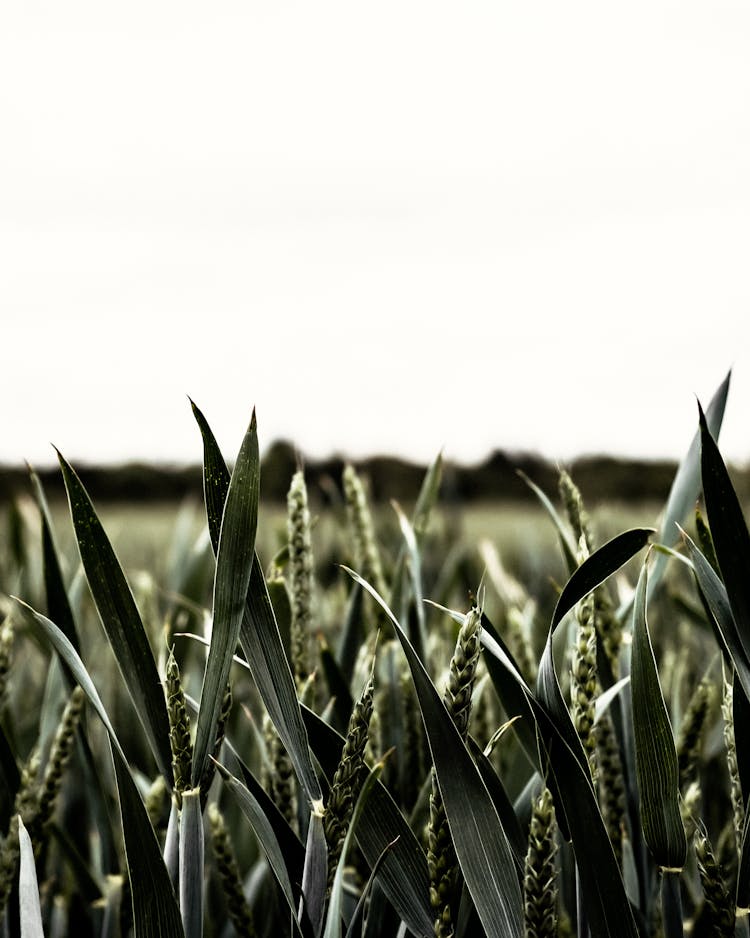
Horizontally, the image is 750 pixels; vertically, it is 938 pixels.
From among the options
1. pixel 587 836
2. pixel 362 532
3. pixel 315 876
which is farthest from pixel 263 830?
pixel 362 532

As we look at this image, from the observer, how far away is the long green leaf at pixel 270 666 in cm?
36

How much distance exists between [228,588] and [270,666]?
0.14 feet

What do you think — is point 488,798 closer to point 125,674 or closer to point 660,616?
point 125,674

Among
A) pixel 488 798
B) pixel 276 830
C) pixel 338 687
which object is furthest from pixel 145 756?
pixel 488 798

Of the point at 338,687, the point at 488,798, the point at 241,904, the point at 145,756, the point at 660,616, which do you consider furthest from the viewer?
the point at 660,616

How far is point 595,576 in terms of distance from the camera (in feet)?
1.15

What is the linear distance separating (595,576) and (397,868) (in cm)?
16

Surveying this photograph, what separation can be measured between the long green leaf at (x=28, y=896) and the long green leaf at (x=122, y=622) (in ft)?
0.23

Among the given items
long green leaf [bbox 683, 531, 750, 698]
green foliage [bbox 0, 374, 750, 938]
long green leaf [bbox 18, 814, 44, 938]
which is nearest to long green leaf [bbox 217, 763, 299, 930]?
green foliage [bbox 0, 374, 750, 938]

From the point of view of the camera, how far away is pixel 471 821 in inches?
13.3

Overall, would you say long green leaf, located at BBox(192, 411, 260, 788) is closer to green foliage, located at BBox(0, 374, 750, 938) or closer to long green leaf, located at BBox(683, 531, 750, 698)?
green foliage, located at BBox(0, 374, 750, 938)

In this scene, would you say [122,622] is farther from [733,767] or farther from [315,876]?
[733,767]

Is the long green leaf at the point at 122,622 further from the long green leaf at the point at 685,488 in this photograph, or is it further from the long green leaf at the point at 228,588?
the long green leaf at the point at 685,488

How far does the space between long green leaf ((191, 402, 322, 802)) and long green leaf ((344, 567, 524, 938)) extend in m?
0.06
